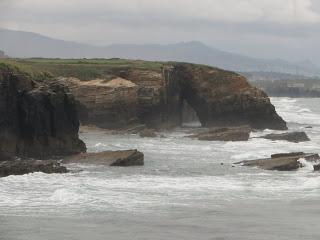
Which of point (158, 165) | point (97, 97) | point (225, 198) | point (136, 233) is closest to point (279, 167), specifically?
point (158, 165)

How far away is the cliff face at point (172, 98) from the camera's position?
203 ft

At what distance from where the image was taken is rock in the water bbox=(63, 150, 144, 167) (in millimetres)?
37062

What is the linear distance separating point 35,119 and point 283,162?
46.2 feet

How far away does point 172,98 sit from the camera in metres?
68.9

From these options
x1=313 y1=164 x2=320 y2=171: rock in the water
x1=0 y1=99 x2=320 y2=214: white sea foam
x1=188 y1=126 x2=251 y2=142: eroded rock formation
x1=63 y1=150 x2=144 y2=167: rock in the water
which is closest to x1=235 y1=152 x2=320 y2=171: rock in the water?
x1=0 y1=99 x2=320 y2=214: white sea foam

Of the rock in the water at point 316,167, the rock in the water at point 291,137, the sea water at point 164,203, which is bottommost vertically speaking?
the sea water at point 164,203

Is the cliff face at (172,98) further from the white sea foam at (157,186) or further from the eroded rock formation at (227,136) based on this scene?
the white sea foam at (157,186)

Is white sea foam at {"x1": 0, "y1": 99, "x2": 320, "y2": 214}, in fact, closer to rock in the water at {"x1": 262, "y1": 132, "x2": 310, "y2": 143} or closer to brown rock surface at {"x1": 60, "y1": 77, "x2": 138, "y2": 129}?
rock in the water at {"x1": 262, "y1": 132, "x2": 310, "y2": 143}

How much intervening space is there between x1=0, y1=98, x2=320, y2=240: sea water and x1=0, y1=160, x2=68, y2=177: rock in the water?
612 millimetres

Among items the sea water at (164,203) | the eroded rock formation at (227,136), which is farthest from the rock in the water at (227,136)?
the sea water at (164,203)

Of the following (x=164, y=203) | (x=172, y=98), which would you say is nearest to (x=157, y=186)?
(x=164, y=203)

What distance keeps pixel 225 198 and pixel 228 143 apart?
24.6m

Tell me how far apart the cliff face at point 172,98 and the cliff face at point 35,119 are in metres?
19.0

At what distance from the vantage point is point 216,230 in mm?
21734
